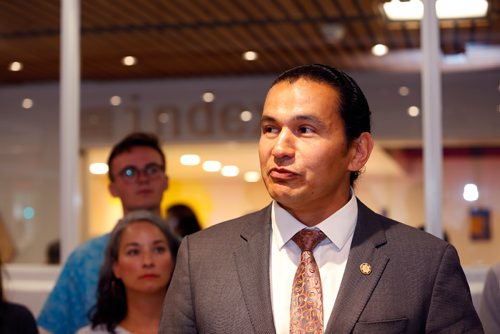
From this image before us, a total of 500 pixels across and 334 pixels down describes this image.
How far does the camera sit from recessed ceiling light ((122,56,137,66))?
7.42 m

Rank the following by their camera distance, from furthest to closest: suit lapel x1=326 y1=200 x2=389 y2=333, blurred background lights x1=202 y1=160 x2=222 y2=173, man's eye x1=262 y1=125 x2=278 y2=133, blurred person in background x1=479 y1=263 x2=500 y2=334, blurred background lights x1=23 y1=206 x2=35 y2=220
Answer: blurred background lights x1=202 y1=160 x2=222 y2=173 < blurred background lights x1=23 y1=206 x2=35 y2=220 < blurred person in background x1=479 y1=263 x2=500 y2=334 < man's eye x1=262 y1=125 x2=278 y2=133 < suit lapel x1=326 y1=200 x2=389 y2=333

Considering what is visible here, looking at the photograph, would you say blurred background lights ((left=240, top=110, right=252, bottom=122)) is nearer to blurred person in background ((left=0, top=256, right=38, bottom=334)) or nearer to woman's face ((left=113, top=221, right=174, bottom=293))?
woman's face ((left=113, top=221, right=174, bottom=293))

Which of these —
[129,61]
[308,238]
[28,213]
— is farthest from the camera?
[28,213]

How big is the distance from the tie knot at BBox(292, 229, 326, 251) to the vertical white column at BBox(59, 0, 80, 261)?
2743 mm

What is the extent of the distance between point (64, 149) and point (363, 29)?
113 inches

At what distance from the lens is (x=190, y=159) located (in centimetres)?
861

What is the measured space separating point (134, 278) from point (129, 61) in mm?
4778

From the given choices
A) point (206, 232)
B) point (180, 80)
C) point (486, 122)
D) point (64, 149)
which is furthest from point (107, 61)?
point (206, 232)

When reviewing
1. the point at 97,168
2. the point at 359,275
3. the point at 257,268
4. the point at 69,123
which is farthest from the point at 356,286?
the point at 97,168

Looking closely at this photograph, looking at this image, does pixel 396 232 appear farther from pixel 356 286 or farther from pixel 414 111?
pixel 414 111

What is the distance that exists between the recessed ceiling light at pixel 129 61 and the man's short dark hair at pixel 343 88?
220 inches

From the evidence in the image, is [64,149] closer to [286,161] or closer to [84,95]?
[286,161]

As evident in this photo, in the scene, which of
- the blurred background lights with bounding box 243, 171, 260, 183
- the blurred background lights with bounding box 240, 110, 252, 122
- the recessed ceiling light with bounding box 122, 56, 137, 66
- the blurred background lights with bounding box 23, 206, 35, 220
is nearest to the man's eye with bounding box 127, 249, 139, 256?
the recessed ceiling light with bounding box 122, 56, 137, 66

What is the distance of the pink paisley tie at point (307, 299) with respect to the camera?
1.84 m
